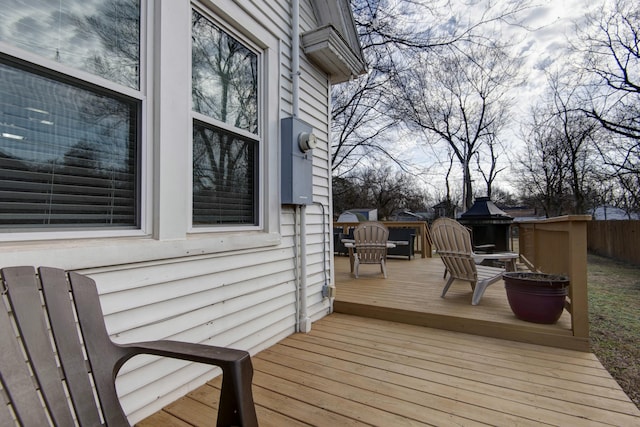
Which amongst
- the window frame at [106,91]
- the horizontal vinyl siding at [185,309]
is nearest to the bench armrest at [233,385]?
the horizontal vinyl siding at [185,309]

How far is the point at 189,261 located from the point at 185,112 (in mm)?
947

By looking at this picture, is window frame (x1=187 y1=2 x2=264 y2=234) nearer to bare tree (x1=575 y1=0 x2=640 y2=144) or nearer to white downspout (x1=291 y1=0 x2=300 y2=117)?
white downspout (x1=291 y1=0 x2=300 y2=117)

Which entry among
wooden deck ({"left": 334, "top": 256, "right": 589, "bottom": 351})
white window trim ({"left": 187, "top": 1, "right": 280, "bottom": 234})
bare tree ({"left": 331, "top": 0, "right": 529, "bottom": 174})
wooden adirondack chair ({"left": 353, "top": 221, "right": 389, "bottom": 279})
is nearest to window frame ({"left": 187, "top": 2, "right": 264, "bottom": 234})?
white window trim ({"left": 187, "top": 1, "right": 280, "bottom": 234})

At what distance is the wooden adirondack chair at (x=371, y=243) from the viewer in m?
5.30

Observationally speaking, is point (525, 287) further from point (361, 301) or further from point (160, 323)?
point (160, 323)

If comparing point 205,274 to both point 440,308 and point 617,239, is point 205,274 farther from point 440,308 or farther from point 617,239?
point 617,239

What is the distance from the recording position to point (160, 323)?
1830 millimetres

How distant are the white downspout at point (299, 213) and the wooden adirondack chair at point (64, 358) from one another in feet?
6.53

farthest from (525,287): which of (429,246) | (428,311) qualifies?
(429,246)

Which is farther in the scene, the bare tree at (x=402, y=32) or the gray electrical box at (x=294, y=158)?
the bare tree at (x=402, y=32)

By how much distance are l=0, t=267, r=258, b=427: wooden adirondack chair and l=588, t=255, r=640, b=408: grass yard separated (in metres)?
3.36

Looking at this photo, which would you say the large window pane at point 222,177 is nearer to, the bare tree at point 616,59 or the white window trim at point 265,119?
the white window trim at point 265,119

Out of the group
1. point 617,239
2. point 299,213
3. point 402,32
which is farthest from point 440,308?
point 617,239

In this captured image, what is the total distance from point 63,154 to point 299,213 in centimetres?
197
